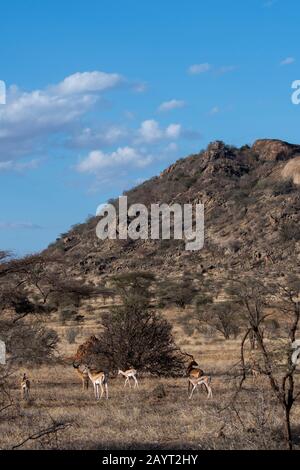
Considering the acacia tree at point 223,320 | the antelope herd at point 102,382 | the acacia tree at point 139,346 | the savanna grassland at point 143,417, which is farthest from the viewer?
the acacia tree at point 223,320

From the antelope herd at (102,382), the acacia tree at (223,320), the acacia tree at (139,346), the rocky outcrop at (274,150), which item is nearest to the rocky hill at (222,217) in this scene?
the rocky outcrop at (274,150)

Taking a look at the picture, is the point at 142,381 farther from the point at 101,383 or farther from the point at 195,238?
the point at 195,238

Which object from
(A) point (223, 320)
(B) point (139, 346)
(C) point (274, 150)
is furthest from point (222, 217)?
(B) point (139, 346)

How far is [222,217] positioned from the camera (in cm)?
7125

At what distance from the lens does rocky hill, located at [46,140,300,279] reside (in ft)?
208

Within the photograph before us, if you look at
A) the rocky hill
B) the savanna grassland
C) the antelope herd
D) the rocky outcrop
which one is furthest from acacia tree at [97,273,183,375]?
the rocky outcrop

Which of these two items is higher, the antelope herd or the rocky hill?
→ the rocky hill

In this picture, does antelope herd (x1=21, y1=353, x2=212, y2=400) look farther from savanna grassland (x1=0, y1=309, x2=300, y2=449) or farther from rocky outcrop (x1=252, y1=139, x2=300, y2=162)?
rocky outcrop (x1=252, y1=139, x2=300, y2=162)

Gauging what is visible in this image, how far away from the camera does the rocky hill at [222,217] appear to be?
2491 inches

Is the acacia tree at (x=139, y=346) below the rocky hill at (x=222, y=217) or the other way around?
below

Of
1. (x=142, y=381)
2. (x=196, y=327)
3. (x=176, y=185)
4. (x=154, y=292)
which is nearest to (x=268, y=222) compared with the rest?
(x=176, y=185)

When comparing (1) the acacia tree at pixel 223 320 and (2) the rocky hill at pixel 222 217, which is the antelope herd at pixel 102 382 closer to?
(1) the acacia tree at pixel 223 320
